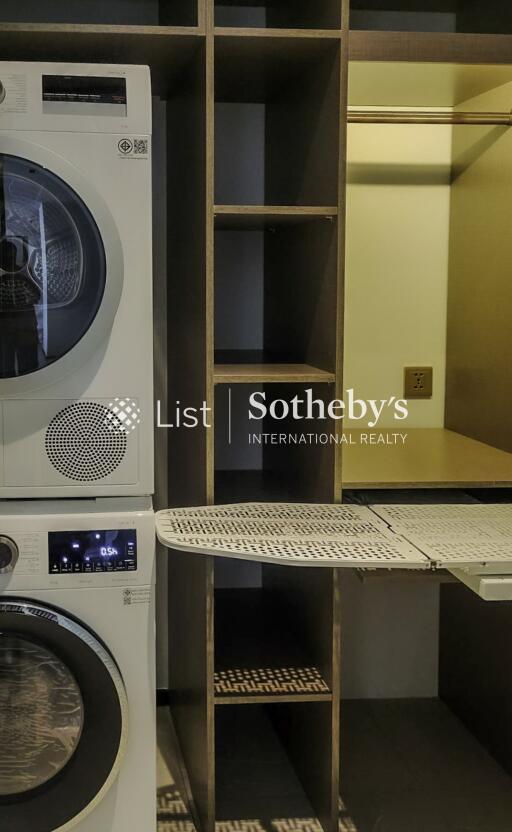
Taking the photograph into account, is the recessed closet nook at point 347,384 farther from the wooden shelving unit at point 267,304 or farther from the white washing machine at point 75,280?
the white washing machine at point 75,280

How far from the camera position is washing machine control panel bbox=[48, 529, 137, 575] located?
6.81ft

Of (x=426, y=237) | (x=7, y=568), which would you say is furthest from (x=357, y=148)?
(x=7, y=568)

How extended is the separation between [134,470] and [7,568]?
36cm

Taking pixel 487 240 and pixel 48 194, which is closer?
pixel 48 194

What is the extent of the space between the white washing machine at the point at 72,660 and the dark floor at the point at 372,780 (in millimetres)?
372

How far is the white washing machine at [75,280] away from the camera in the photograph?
6.75ft

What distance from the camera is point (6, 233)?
2057mm

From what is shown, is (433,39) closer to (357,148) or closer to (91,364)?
(357,148)

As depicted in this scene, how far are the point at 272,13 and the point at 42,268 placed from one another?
1252 millimetres

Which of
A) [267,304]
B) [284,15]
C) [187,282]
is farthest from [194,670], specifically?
[284,15]

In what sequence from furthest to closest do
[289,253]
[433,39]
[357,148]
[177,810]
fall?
[357,148] → [289,253] → [177,810] → [433,39]

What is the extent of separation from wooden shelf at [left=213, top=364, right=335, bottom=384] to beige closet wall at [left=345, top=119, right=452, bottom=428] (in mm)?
667

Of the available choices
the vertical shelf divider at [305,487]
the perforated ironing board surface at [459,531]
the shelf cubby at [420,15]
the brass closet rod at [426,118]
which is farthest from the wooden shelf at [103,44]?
the perforated ironing board surface at [459,531]

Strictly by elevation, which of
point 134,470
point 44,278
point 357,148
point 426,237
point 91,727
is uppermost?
point 357,148
